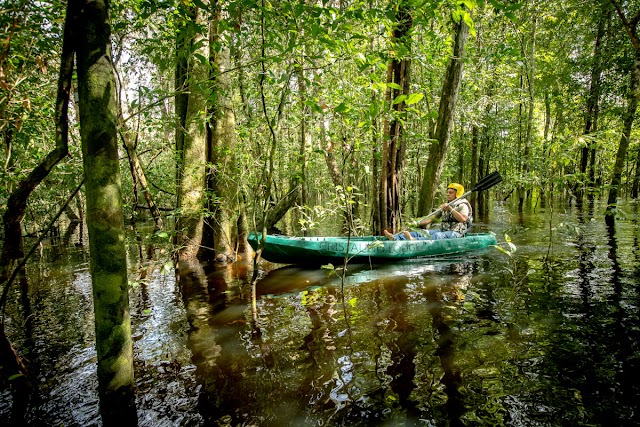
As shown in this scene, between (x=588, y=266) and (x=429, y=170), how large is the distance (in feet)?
12.8

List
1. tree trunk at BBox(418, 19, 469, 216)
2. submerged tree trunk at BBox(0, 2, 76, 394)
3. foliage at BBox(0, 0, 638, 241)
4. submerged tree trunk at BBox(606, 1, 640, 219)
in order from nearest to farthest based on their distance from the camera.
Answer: submerged tree trunk at BBox(0, 2, 76, 394)
foliage at BBox(0, 0, 638, 241)
tree trunk at BBox(418, 19, 469, 216)
submerged tree trunk at BBox(606, 1, 640, 219)

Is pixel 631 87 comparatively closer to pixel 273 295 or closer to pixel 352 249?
pixel 352 249

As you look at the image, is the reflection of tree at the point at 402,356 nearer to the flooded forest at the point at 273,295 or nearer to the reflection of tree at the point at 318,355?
the flooded forest at the point at 273,295

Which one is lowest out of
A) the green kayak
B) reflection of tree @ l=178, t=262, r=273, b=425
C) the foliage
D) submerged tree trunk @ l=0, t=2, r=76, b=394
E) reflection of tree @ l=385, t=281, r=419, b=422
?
reflection of tree @ l=178, t=262, r=273, b=425

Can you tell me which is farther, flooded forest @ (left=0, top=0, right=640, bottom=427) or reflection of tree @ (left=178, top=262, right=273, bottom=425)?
reflection of tree @ (left=178, top=262, right=273, bottom=425)

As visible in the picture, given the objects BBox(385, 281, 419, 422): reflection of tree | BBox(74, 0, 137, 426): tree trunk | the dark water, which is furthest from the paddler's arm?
BBox(74, 0, 137, 426): tree trunk

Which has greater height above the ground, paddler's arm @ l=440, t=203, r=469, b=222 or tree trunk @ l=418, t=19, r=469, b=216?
tree trunk @ l=418, t=19, r=469, b=216

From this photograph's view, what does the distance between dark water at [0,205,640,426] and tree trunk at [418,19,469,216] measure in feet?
9.82

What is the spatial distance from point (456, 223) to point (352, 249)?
298 centimetres

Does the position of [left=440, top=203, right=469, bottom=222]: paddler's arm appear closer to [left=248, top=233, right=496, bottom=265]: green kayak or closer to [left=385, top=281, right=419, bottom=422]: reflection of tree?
[left=248, top=233, right=496, bottom=265]: green kayak

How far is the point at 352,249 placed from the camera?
771 cm

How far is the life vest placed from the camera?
8.76 meters

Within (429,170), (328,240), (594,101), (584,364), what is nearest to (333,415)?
(584,364)

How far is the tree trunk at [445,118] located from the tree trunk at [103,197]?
7.46 metres
